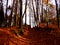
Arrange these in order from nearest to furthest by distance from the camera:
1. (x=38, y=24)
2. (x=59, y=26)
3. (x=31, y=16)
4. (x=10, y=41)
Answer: (x=10, y=41), (x=59, y=26), (x=38, y=24), (x=31, y=16)

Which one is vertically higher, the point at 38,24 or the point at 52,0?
the point at 52,0

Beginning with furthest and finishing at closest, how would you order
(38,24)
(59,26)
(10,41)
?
(38,24) → (59,26) → (10,41)

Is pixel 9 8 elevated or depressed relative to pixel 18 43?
elevated

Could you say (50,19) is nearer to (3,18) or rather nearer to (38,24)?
(38,24)

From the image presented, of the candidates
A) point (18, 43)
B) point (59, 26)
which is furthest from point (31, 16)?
point (18, 43)

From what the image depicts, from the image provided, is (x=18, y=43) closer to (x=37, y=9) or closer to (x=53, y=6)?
(x=37, y=9)

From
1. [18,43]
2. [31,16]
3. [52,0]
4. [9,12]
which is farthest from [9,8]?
[18,43]

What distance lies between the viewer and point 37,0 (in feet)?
70.4

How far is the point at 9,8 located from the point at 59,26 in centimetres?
694

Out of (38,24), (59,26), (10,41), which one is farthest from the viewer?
(38,24)

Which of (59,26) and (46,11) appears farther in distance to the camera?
(46,11)

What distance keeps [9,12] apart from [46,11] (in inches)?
207

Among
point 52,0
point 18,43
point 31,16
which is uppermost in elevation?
point 52,0

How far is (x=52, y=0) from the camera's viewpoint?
21.8 m
